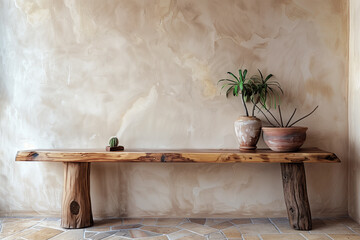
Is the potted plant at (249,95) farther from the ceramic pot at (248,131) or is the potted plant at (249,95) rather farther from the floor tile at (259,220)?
the floor tile at (259,220)

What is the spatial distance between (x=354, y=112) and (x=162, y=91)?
177cm

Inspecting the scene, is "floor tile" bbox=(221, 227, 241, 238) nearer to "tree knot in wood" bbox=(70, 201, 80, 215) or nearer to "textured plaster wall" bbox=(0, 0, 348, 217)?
"textured plaster wall" bbox=(0, 0, 348, 217)

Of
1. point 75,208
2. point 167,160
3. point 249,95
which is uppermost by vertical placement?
point 249,95

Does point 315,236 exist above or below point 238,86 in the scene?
below

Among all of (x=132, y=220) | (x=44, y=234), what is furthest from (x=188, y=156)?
(x=44, y=234)

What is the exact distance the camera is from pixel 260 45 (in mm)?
2703

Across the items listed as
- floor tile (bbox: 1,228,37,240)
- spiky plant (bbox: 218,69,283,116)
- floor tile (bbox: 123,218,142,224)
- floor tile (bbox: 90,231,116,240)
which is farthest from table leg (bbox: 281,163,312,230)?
floor tile (bbox: 1,228,37,240)

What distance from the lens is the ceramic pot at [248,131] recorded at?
2469 millimetres

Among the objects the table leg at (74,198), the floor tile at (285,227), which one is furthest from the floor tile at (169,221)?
the floor tile at (285,227)

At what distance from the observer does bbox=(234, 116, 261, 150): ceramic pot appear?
8.10 feet

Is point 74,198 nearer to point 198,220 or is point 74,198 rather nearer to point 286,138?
point 198,220

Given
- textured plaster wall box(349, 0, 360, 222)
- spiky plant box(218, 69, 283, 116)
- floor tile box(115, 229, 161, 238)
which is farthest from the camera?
spiky plant box(218, 69, 283, 116)

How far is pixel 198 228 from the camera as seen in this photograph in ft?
8.09

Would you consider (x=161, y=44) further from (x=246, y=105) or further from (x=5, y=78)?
(x=5, y=78)
